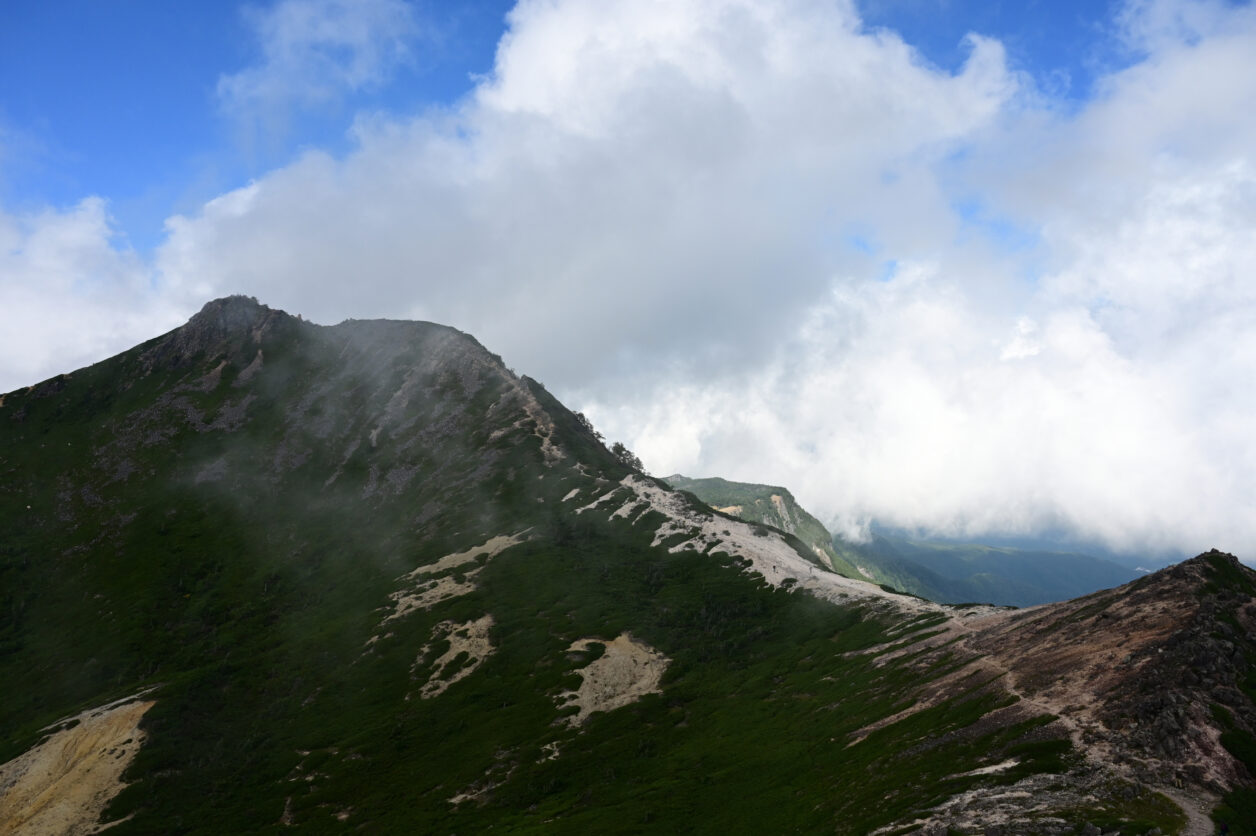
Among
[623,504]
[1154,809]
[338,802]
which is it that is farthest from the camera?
[623,504]

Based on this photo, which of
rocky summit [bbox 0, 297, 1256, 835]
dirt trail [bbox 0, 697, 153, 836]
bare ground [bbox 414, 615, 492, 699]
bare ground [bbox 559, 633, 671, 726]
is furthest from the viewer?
bare ground [bbox 414, 615, 492, 699]

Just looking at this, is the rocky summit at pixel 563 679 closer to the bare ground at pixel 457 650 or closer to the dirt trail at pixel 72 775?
the dirt trail at pixel 72 775

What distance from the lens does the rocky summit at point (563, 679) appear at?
50.2 m

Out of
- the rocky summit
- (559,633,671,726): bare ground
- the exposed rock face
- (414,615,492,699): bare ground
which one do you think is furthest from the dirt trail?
the exposed rock face

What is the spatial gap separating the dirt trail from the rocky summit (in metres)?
0.44

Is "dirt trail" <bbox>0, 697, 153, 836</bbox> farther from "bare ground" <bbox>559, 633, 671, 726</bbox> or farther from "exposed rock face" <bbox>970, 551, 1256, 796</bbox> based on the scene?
"exposed rock face" <bbox>970, 551, 1256, 796</bbox>

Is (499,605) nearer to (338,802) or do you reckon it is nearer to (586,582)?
(586,582)

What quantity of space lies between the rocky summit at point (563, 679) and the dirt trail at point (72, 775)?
443mm

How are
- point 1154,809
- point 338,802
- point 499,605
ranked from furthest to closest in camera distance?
point 499,605, point 338,802, point 1154,809

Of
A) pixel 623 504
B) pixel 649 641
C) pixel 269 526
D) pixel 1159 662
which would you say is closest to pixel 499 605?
pixel 649 641

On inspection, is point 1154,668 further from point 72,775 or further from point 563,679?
point 72,775

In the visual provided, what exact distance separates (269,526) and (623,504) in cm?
10313

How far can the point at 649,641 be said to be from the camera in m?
120

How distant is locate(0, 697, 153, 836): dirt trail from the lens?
305 feet
